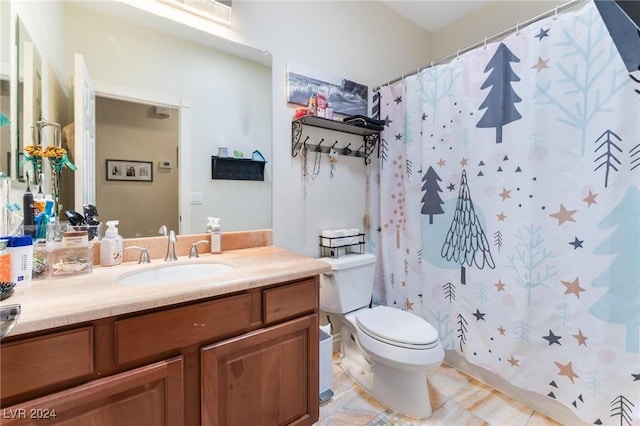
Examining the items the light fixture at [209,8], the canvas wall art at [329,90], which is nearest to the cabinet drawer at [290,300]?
the canvas wall art at [329,90]

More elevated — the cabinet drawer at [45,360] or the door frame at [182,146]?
the door frame at [182,146]

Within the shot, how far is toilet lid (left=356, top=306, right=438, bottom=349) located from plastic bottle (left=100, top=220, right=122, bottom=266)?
1.23 metres

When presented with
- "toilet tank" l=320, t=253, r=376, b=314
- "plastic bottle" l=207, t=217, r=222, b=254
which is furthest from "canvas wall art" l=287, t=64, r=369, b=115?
"toilet tank" l=320, t=253, r=376, b=314

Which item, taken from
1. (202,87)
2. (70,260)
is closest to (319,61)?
(202,87)

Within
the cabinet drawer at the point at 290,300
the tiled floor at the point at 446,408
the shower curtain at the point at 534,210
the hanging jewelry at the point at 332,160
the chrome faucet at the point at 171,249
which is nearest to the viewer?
the cabinet drawer at the point at 290,300

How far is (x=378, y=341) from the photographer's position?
58.2 inches

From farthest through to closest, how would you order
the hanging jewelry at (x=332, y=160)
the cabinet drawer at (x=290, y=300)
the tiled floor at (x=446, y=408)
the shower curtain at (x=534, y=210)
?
the hanging jewelry at (x=332, y=160) < the tiled floor at (x=446, y=408) < the shower curtain at (x=534, y=210) < the cabinet drawer at (x=290, y=300)

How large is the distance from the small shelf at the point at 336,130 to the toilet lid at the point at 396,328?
1.07m

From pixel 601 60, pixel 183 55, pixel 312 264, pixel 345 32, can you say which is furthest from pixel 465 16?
pixel 312 264

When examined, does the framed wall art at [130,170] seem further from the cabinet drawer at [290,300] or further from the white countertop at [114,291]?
the cabinet drawer at [290,300]

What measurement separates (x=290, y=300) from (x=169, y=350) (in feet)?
1.45

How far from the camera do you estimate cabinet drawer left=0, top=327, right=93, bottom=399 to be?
0.66 m

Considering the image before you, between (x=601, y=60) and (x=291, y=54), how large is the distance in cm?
151

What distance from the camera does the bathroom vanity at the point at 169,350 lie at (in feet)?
2.29
